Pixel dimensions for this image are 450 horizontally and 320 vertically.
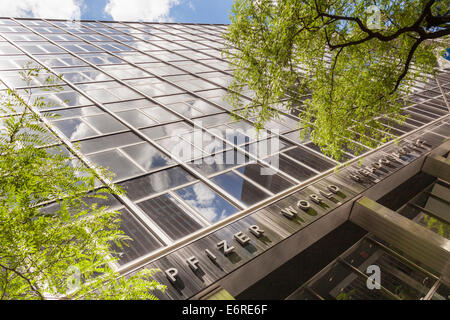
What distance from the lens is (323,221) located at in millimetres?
9391

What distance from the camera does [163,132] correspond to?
12906 millimetres

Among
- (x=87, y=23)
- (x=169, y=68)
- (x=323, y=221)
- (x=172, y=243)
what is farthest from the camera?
(x=87, y=23)

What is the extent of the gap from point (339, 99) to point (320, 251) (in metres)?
5.26

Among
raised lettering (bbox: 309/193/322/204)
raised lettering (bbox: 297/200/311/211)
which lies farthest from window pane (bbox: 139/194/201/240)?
raised lettering (bbox: 309/193/322/204)

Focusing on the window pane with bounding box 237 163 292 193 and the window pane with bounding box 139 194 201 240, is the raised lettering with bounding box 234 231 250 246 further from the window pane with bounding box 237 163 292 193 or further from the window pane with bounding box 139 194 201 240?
the window pane with bounding box 237 163 292 193

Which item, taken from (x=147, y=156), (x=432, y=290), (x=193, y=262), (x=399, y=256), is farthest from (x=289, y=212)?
(x=147, y=156)

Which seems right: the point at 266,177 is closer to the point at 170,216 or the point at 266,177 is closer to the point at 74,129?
the point at 170,216

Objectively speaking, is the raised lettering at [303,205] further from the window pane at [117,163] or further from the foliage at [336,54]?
the window pane at [117,163]

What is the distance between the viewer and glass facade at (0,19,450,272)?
8.96 meters

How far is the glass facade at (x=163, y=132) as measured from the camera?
896cm

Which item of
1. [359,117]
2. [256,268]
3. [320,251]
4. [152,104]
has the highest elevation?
[359,117]

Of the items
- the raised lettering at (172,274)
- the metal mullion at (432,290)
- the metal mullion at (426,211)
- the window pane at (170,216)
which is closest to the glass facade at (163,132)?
the window pane at (170,216)
